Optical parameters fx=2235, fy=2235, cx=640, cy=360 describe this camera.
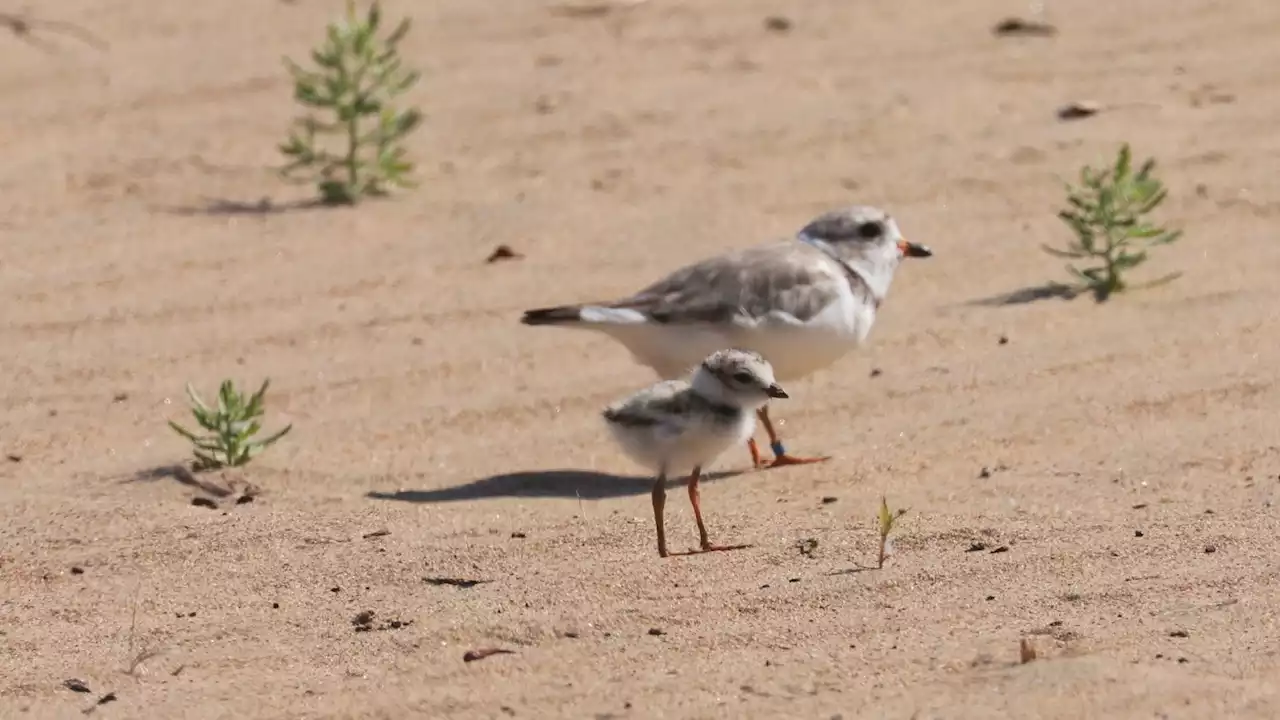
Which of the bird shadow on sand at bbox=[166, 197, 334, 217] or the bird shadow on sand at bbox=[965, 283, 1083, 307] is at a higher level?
the bird shadow on sand at bbox=[166, 197, 334, 217]

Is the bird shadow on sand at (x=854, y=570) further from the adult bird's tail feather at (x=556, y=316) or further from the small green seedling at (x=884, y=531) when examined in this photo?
the adult bird's tail feather at (x=556, y=316)

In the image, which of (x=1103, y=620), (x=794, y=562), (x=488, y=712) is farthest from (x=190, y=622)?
(x=1103, y=620)

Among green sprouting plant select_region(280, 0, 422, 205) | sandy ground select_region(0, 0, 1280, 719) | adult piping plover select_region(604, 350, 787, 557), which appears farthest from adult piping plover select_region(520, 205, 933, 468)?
green sprouting plant select_region(280, 0, 422, 205)

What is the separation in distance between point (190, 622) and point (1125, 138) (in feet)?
17.1

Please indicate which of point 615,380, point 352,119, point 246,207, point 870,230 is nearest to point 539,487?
point 615,380

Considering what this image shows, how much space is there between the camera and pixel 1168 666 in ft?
14.5

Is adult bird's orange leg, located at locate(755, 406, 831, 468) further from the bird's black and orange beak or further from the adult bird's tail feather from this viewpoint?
the bird's black and orange beak

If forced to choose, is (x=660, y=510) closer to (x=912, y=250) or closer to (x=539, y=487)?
(x=539, y=487)

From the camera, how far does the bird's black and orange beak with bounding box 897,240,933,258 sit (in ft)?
25.3

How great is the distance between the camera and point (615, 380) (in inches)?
296

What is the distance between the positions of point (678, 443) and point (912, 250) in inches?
79.4

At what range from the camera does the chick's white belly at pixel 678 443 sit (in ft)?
19.8

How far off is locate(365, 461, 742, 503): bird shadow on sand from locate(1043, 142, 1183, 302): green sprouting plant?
5.82 feet

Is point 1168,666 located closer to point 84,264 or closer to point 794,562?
point 794,562
